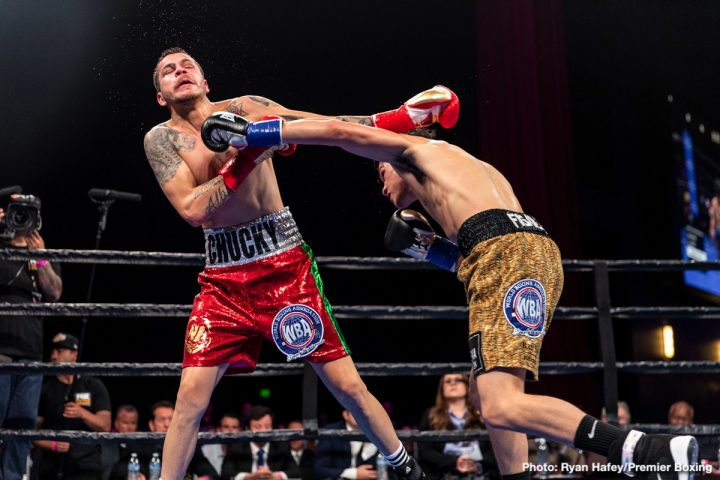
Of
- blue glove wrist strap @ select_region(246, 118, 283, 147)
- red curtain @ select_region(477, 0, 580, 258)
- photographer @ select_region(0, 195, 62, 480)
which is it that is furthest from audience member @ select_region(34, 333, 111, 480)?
red curtain @ select_region(477, 0, 580, 258)

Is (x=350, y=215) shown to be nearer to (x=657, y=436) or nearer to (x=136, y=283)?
(x=136, y=283)

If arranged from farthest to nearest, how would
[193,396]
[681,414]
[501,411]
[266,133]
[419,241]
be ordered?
1. [681,414]
2. [419,241]
3. [193,396]
4. [266,133]
5. [501,411]

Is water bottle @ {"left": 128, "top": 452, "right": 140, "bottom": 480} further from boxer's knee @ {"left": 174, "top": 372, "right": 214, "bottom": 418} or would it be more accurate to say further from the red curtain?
the red curtain

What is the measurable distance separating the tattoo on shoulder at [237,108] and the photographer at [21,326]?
3.56ft

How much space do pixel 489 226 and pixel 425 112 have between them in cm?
55

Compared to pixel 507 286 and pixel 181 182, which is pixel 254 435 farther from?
pixel 507 286

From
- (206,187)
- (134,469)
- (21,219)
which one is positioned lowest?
(134,469)

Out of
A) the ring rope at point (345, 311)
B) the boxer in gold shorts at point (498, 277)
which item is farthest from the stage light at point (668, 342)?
the boxer in gold shorts at point (498, 277)

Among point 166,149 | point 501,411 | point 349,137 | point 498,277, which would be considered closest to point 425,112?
point 349,137

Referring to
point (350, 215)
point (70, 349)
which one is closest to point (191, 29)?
point (350, 215)

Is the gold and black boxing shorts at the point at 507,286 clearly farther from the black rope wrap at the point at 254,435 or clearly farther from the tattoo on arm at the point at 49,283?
the tattoo on arm at the point at 49,283

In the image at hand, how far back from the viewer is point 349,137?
224 cm

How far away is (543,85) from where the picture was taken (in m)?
6.40

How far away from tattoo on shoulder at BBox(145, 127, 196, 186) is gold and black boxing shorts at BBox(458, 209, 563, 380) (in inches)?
40.8
